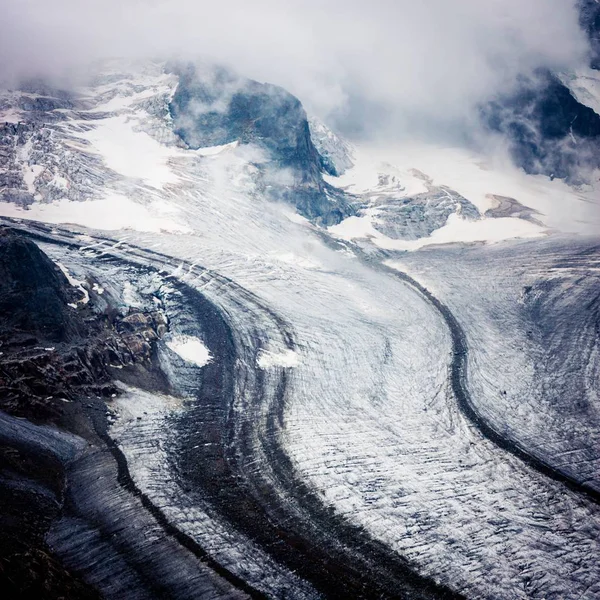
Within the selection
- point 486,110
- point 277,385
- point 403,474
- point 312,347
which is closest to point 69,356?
point 277,385

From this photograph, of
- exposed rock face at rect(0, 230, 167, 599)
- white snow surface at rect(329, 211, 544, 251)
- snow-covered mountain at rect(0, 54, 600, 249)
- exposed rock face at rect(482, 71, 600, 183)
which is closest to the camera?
exposed rock face at rect(0, 230, 167, 599)

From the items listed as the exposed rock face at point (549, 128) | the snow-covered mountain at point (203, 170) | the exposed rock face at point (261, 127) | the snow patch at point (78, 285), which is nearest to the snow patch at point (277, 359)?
the snow patch at point (78, 285)

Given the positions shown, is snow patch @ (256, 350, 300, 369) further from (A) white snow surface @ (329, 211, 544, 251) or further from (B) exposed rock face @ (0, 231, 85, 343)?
(A) white snow surface @ (329, 211, 544, 251)

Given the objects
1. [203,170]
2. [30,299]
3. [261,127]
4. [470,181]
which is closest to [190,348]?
[30,299]

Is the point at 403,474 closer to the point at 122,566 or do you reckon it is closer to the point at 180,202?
the point at 122,566

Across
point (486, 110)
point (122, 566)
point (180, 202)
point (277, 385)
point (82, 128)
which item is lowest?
point (122, 566)

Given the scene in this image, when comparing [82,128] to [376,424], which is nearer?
[376,424]

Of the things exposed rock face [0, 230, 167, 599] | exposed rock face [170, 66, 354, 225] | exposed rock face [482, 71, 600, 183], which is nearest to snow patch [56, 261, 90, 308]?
exposed rock face [0, 230, 167, 599]
